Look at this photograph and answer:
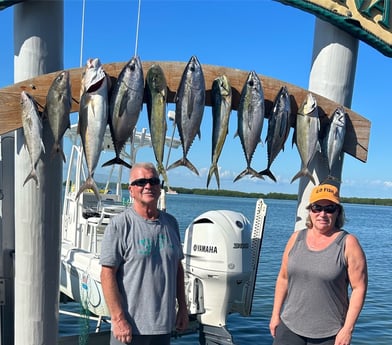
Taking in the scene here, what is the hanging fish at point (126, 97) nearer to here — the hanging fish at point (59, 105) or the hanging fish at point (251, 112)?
the hanging fish at point (59, 105)

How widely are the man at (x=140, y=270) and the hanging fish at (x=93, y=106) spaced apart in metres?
0.35

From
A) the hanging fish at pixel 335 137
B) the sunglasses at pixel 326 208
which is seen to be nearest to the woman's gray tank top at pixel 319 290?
the sunglasses at pixel 326 208

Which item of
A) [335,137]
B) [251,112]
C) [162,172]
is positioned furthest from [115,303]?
[335,137]

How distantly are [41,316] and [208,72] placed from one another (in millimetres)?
2022

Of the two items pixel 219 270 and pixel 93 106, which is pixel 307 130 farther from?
pixel 219 270

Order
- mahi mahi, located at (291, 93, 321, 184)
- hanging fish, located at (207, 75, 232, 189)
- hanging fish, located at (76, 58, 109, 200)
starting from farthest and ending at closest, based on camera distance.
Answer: mahi mahi, located at (291, 93, 321, 184)
hanging fish, located at (207, 75, 232, 189)
hanging fish, located at (76, 58, 109, 200)

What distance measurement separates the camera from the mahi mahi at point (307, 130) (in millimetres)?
3260

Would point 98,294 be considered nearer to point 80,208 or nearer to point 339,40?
point 80,208

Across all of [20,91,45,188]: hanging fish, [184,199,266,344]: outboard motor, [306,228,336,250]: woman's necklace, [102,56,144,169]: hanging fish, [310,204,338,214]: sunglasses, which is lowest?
[184,199,266,344]: outboard motor

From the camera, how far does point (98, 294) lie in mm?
6465

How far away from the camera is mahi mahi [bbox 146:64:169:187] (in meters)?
3.02

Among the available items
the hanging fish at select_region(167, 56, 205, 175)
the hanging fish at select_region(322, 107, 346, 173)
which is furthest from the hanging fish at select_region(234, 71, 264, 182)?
the hanging fish at select_region(322, 107, 346, 173)

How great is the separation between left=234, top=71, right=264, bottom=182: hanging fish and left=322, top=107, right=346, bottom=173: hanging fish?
0.54m

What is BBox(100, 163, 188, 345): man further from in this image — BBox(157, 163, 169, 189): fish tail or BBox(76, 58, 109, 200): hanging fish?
BBox(76, 58, 109, 200): hanging fish
